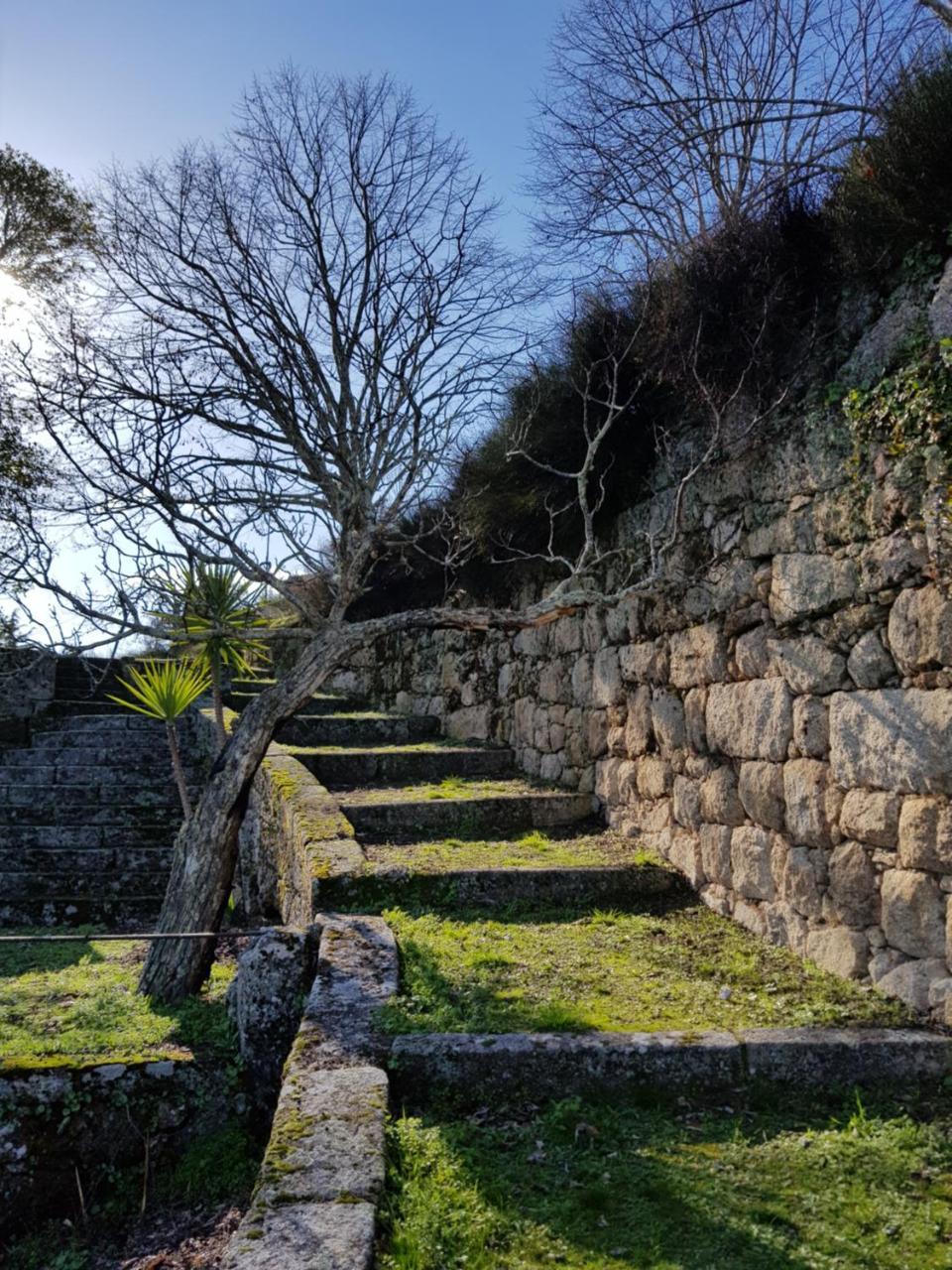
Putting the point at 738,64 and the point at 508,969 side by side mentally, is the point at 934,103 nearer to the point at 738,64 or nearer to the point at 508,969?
the point at 738,64

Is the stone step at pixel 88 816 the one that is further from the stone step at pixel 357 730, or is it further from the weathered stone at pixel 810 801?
the weathered stone at pixel 810 801

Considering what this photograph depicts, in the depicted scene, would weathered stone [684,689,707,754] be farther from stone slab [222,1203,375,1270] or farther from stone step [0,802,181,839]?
stone step [0,802,181,839]

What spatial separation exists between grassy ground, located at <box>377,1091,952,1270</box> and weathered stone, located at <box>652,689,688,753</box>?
2395 millimetres

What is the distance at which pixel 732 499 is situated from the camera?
16.2 ft

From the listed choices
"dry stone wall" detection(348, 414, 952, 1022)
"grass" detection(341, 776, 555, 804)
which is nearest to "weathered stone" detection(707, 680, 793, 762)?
"dry stone wall" detection(348, 414, 952, 1022)

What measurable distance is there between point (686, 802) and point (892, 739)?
5.87ft

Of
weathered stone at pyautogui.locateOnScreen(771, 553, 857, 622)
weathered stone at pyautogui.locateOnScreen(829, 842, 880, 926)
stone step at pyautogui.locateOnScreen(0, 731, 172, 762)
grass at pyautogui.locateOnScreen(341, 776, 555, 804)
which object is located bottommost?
weathered stone at pyautogui.locateOnScreen(829, 842, 880, 926)

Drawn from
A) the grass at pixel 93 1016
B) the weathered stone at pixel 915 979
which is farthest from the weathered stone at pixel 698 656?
the grass at pixel 93 1016

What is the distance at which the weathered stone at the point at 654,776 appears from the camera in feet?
18.0

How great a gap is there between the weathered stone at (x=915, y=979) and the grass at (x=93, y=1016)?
2.65m

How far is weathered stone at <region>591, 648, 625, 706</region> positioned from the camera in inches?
244

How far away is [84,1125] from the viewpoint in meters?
3.55

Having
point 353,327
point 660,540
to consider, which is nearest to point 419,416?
point 353,327

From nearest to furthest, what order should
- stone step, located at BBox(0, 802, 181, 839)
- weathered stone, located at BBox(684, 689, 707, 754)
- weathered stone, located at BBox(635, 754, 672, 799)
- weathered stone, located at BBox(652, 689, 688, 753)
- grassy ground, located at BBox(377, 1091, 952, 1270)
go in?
grassy ground, located at BBox(377, 1091, 952, 1270) < weathered stone, located at BBox(684, 689, 707, 754) < weathered stone, located at BBox(652, 689, 688, 753) < weathered stone, located at BBox(635, 754, 672, 799) < stone step, located at BBox(0, 802, 181, 839)
